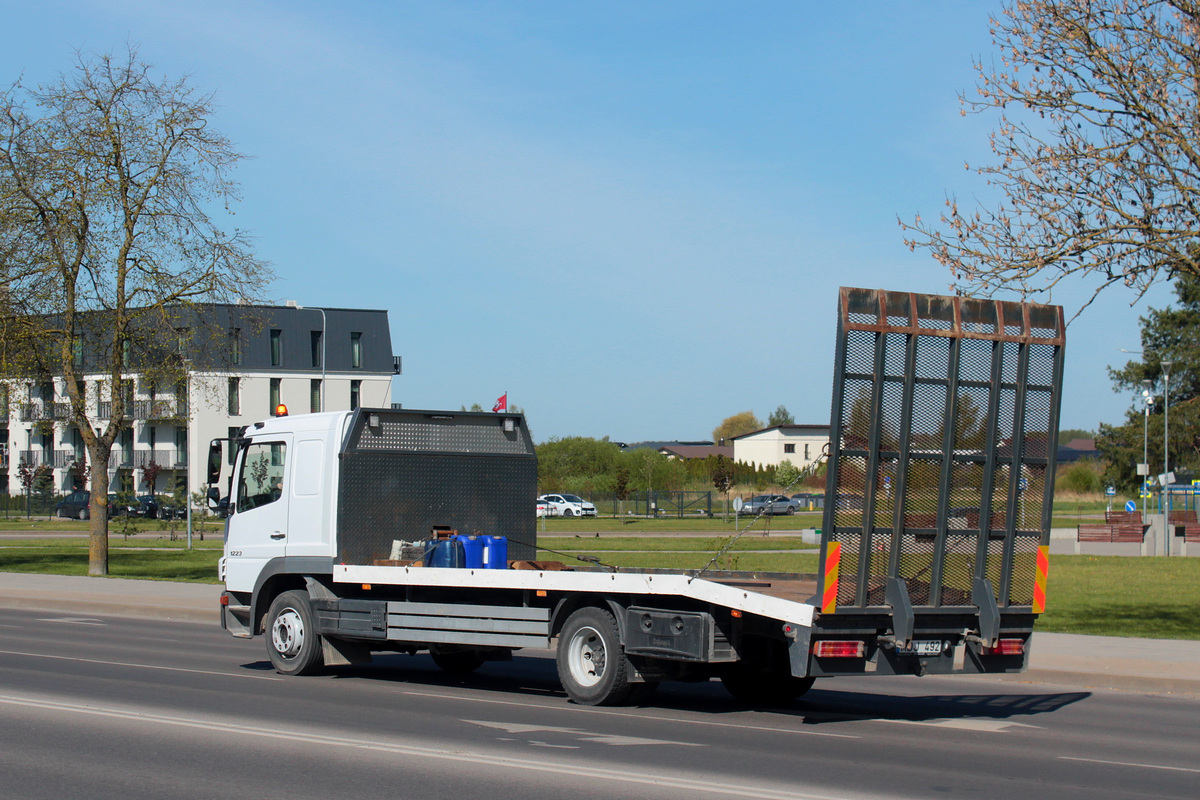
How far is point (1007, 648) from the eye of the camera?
33.3ft

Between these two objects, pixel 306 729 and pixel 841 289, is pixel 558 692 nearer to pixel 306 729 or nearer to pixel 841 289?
pixel 306 729

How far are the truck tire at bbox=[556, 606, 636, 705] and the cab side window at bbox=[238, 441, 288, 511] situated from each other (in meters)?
3.99

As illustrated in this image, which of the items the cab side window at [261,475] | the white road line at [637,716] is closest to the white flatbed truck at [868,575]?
the white road line at [637,716]

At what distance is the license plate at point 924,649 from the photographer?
962cm

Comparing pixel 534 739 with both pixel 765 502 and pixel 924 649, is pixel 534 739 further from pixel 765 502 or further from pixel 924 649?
pixel 765 502

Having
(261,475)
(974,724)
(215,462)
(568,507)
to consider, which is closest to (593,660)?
(974,724)

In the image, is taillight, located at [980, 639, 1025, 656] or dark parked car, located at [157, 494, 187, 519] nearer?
taillight, located at [980, 639, 1025, 656]

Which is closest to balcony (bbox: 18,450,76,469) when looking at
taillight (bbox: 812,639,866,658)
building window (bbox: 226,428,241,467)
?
building window (bbox: 226,428,241,467)

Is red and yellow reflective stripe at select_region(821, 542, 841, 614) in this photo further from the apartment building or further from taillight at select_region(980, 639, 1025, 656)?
the apartment building

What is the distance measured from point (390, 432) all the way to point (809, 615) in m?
5.42

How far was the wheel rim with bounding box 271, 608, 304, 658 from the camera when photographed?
1296cm

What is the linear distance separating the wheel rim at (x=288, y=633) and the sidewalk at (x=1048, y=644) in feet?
25.2

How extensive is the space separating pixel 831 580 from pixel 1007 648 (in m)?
1.85

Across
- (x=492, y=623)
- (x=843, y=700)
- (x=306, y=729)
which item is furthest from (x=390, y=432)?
(x=843, y=700)
